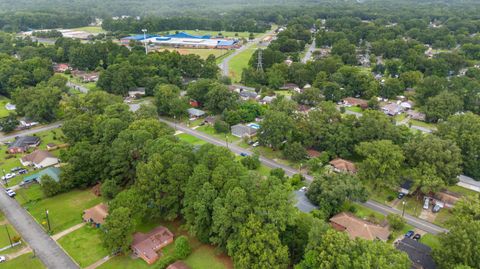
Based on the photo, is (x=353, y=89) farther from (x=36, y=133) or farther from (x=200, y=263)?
(x=36, y=133)

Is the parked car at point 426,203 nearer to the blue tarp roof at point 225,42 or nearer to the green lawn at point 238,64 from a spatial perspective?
the green lawn at point 238,64

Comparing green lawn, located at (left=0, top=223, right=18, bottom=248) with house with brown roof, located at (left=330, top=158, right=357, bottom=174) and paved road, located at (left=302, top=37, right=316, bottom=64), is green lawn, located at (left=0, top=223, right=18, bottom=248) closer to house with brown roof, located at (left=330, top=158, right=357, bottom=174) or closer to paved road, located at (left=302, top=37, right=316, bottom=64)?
house with brown roof, located at (left=330, top=158, right=357, bottom=174)

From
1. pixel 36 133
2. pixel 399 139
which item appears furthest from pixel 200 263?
pixel 36 133

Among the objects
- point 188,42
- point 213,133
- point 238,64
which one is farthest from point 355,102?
point 188,42

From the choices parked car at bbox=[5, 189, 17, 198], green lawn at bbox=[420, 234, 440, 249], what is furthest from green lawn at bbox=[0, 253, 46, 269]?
green lawn at bbox=[420, 234, 440, 249]

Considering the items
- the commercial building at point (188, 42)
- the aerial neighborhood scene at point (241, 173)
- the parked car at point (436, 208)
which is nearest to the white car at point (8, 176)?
the aerial neighborhood scene at point (241, 173)

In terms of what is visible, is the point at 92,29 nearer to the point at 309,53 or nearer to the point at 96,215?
the point at 309,53
